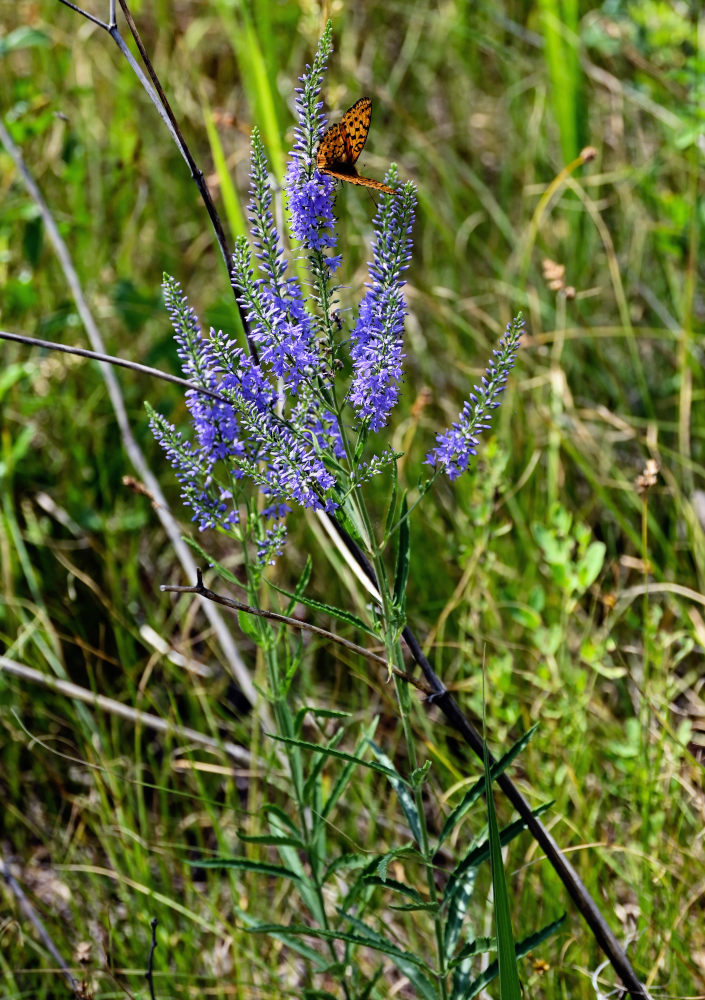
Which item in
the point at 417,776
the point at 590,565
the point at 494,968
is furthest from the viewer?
the point at 590,565

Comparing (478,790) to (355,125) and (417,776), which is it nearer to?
(417,776)

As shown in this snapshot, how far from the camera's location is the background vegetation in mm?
2100

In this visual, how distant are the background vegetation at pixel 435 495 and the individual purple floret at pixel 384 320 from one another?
779 mm

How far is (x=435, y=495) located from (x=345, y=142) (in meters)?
1.91

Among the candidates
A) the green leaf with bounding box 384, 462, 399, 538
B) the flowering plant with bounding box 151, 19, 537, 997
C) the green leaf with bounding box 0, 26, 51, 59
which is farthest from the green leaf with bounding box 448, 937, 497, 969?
the green leaf with bounding box 0, 26, 51, 59

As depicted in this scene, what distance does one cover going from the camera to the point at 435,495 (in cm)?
298

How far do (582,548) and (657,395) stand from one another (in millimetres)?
1292

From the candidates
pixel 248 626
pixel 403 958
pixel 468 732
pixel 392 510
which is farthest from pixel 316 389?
pixel 403 958

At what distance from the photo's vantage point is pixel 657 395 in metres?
3.30

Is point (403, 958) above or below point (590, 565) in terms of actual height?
below

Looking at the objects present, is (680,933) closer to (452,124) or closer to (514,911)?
(514,911)

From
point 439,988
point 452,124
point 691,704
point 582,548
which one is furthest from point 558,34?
point 439,988

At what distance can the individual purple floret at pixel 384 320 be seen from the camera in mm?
1144

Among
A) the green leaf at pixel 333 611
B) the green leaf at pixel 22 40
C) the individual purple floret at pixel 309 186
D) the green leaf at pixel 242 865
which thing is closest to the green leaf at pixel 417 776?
the green leaf at pixel 333 611
